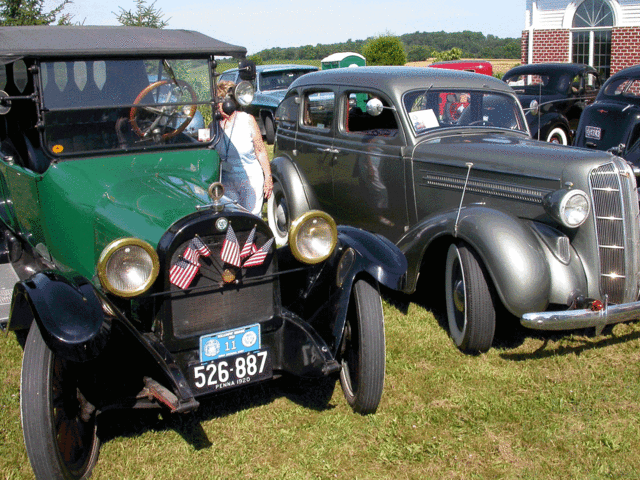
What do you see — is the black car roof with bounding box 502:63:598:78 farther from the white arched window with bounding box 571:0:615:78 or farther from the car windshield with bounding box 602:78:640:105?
the white arched window with bounding box 571:0:615:78

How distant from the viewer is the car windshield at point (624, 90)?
8.02m

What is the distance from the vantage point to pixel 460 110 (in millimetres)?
5129

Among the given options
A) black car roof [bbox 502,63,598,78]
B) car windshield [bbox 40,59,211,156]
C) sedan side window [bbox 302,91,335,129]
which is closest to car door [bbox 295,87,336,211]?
sedan side window [bbox 302,91,335,129]

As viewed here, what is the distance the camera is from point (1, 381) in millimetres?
3908

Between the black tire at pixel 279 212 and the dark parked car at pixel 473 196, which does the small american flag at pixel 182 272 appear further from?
the black tire at pixel 279 212

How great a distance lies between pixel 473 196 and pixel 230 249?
6.99 feet

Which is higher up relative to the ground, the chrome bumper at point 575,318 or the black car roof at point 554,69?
the black car roof at point 554,69

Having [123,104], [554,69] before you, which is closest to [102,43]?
[123,104]

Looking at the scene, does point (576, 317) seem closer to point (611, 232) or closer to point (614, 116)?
point (611, 232)

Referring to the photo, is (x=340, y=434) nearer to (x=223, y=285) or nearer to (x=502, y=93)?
(x=223, y=285)

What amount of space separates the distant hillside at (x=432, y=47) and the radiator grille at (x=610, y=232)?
49.9 metres

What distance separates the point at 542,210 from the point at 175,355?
8.18 feet

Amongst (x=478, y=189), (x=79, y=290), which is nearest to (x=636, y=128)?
(x=478, y=189)

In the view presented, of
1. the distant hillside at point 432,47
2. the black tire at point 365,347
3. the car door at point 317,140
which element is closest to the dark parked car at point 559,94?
the car door at point 317,140
